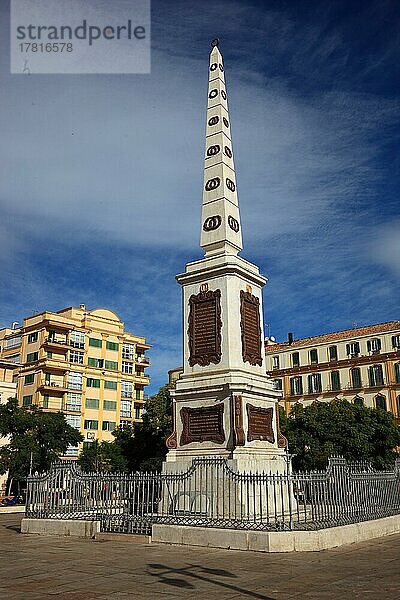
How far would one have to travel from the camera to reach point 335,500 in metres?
13.3

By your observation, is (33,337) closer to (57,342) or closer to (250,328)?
(57,342)

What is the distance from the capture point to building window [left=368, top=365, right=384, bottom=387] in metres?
52.4

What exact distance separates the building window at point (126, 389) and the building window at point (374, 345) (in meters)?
25.3

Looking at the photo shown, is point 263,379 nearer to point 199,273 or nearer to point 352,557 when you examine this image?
point 199,273

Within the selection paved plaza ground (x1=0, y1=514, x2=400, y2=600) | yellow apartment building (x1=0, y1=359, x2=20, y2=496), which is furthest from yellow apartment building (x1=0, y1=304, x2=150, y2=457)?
paved plaza ground (x1=0, y1=514, x2=400, y2=600)

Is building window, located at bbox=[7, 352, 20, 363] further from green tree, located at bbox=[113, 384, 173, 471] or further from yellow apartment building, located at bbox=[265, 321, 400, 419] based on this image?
green tree, located at bbox=[113, 384, 173, 471]

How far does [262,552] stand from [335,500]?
257 cm

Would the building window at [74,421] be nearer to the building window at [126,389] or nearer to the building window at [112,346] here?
the building window at [126,389]

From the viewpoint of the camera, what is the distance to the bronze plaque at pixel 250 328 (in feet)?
54.1

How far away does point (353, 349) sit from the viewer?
54625 millimetres

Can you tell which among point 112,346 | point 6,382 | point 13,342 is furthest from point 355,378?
point 13,342

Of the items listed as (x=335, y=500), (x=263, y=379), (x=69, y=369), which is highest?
(x=69, y=369)

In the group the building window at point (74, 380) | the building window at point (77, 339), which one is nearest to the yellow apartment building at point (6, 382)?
the building window at point (74, 380)

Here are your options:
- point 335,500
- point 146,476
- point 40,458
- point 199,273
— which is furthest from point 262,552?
point 40,458
